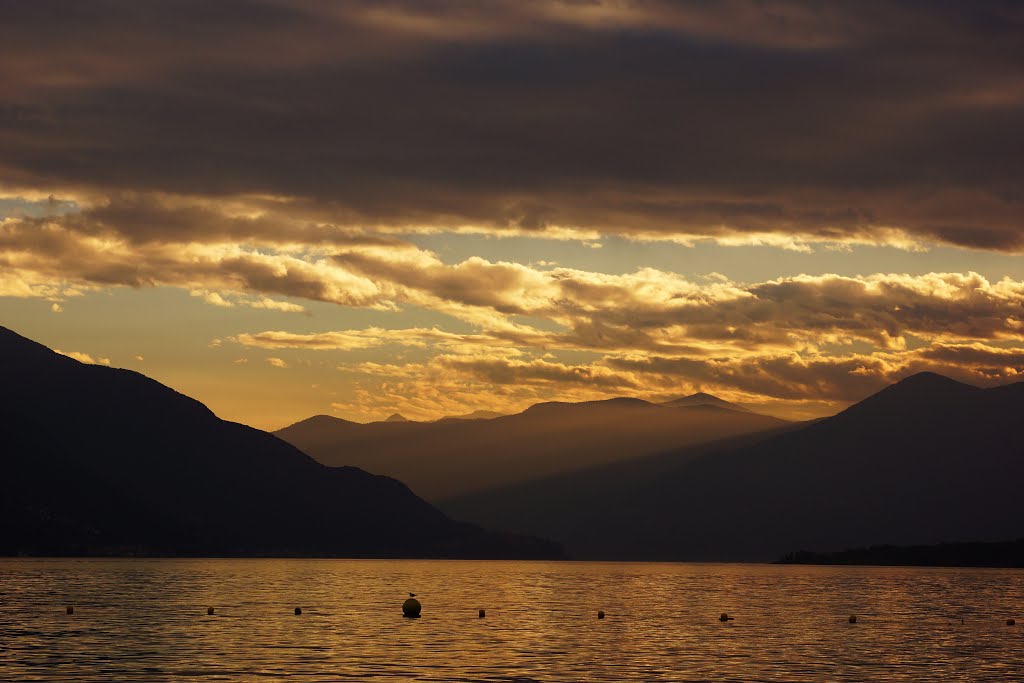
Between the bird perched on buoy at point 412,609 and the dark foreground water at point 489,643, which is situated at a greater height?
the bird perched on buoy at point 412,609

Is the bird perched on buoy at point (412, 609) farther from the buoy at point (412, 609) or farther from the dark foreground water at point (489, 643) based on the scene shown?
the dark foreground water at point (489, 643)

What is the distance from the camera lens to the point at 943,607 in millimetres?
192375

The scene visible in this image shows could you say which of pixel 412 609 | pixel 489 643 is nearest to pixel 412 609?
pixel 412 609

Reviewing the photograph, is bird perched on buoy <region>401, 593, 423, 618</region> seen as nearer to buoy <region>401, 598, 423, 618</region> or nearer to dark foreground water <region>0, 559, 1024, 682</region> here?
buoy <region>401, 598, 423, 618</region>

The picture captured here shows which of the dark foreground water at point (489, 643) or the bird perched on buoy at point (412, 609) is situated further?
the bird perched on buoy at point (412, 609)

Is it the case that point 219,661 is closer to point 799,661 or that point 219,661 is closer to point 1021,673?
point 799,661

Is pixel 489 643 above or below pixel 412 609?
below

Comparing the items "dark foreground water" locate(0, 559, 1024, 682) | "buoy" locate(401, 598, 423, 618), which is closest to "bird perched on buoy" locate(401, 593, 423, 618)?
"buoy" locate(401, 598, 423, 618)

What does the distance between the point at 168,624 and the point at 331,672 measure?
160 ft

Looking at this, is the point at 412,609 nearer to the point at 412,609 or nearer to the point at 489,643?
the point at 412,609

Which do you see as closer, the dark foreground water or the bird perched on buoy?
the dark foreground water

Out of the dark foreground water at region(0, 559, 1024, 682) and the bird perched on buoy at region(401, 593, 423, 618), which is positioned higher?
the bird perched on buoy at region(401, 593, 423, 618)

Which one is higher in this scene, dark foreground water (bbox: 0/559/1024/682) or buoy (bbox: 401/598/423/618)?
buoy (bbox: 401/598/423/618)

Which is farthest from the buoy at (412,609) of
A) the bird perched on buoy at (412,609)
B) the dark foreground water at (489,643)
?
the dark foreground water at (489,643)
